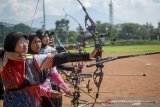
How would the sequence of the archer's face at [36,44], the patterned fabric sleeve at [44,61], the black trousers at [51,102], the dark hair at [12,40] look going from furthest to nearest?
the black trousers at [51,102] < the archer's face at [36,44] < the patterned fabric sleeve at [44,61] < the dark hair at [12,40]

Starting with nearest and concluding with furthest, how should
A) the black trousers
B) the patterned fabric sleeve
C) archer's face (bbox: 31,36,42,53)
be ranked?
the patterned fabric sleeve → archer's face (bbox: 31,36,42,53) → the black trousers

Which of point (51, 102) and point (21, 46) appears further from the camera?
point (51, 102)

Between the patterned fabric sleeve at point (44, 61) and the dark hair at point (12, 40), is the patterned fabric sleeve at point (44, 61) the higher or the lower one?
the lower one

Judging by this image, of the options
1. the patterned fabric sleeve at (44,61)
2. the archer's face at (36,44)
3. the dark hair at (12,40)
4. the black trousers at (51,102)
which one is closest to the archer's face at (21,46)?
the dark hair at (12,40)

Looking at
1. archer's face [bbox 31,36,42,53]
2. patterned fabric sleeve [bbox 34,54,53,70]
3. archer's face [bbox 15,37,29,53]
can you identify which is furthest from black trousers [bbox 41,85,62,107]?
archer's face [bbox 15,37,29,53]

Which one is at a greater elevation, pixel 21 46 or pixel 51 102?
pixel 21 46

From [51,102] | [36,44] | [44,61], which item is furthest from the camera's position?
[51,102]

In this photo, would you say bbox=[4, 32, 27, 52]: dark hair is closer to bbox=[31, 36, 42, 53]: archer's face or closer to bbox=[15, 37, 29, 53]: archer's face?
bbox=[15, 37, 29, 53]: archer's face

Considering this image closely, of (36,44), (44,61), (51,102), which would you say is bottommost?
(51,102)

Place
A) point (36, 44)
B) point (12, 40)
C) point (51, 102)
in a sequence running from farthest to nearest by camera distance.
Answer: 1. point (51, 102)
2. point (36, 44)
3. point (12, 40)

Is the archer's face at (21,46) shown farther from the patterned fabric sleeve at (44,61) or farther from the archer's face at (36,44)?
the archer's face at (36,44)

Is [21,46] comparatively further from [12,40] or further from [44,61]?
[44,61]

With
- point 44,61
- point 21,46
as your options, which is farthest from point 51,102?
point 21,46

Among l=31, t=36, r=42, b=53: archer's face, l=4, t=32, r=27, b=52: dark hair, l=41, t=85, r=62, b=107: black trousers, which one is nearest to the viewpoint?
l=4, t=32, r=27, b=52: dark hair
